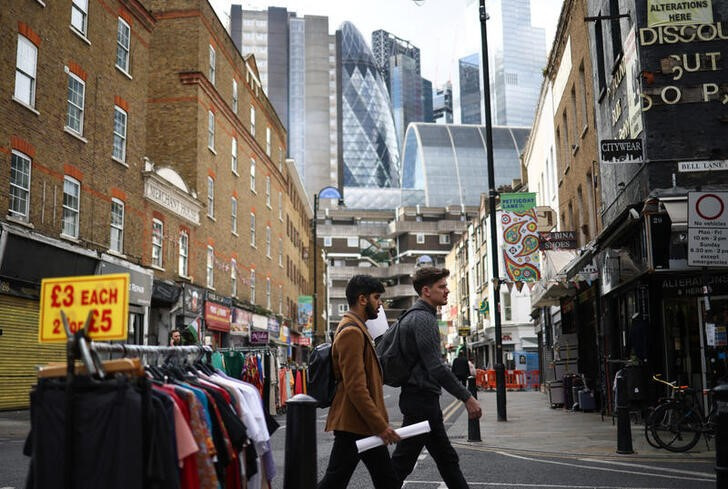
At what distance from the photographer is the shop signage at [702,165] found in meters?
13.9

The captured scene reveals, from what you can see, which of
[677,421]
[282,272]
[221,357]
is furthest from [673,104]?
[282,272]

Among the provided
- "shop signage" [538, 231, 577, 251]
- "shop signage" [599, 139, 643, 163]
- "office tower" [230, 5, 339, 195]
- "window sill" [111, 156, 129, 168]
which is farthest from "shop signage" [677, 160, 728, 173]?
"office tower" [230, 5, 339, 195]

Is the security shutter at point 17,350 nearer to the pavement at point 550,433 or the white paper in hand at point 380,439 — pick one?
the pavement at point 550,433

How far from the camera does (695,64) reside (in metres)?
14.4

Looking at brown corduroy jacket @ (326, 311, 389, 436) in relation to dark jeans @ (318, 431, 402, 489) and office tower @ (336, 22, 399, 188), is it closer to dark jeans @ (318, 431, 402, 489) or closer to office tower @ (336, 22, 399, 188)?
dark jeans @ (318, 431, 402, 489)

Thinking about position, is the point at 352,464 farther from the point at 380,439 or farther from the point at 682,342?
the point at 682,342

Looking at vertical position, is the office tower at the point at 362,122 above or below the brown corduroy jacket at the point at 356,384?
above

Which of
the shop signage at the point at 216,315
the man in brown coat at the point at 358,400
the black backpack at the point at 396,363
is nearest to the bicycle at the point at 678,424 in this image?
the black backpack at the point at 396,363

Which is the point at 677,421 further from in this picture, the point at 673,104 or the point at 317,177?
the point at 317,177

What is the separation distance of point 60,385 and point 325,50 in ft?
504

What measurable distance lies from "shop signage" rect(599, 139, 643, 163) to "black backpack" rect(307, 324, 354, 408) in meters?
10.0

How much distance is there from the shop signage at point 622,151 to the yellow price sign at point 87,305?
1168cm

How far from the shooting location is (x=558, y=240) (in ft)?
76.9

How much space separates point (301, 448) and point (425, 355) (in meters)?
1.28
